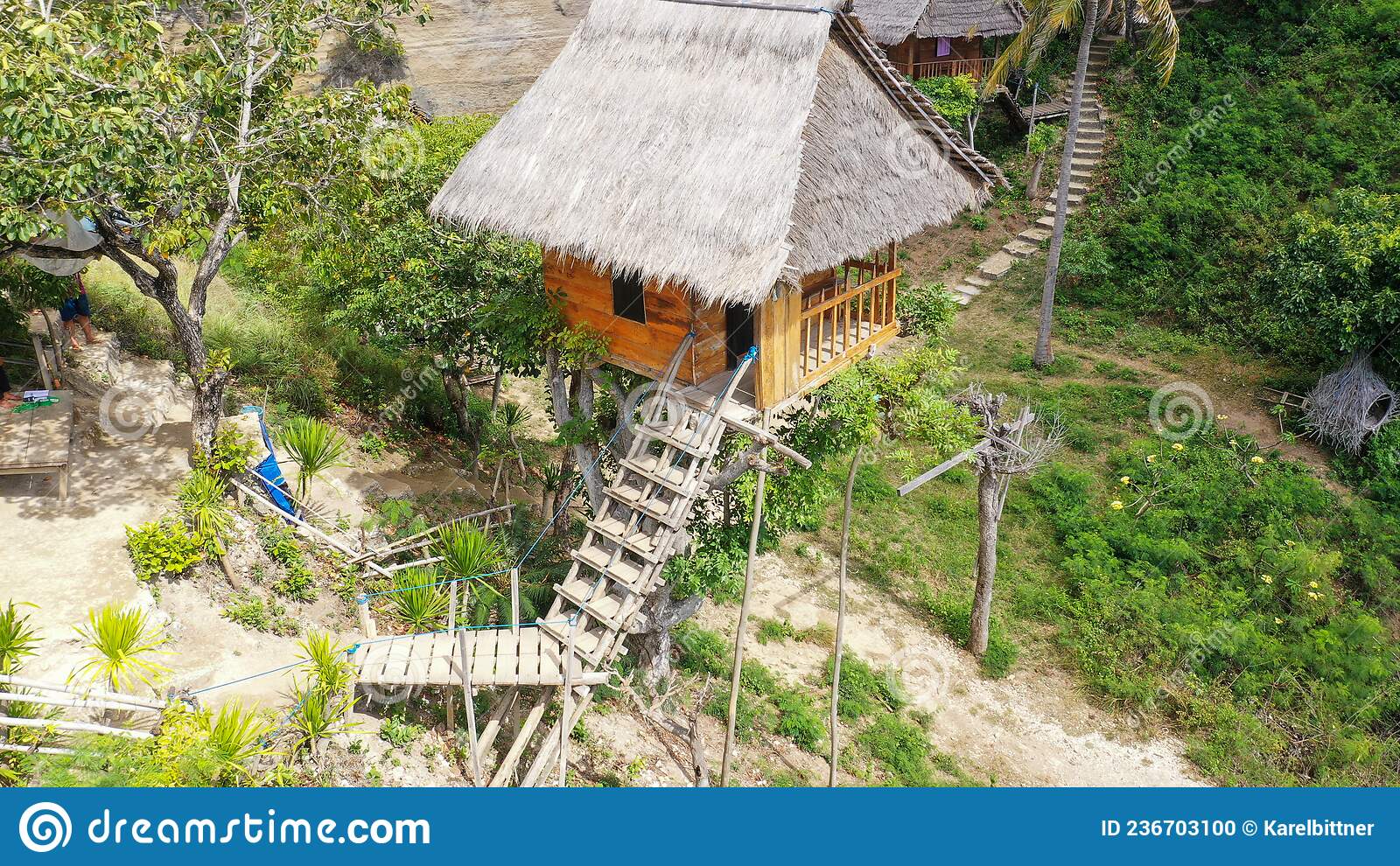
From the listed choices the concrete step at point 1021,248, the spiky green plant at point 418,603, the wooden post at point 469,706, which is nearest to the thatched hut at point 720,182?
the spiky green plant at point 418,603

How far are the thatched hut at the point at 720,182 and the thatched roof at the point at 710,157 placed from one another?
2 centimetres

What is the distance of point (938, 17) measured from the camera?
84.7 ft

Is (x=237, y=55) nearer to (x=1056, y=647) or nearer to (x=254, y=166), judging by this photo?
(x=254, y=166)

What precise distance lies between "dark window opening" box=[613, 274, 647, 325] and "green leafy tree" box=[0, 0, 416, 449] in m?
3.77

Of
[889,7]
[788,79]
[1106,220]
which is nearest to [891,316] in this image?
[788,79]

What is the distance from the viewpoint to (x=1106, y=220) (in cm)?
2292

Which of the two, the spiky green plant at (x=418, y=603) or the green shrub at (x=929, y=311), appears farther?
the green shrub at (x=929, y=311)

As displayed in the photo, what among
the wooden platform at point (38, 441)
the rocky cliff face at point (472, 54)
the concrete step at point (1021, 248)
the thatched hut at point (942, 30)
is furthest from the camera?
the rocky cliff face at point (472, 54)

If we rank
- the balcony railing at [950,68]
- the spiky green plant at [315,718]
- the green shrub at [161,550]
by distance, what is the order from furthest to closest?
the balcony railing at [950,68], the green shrub at [161,550], the spiky green plant at [315,718]

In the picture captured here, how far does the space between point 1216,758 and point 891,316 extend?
25.3 ft

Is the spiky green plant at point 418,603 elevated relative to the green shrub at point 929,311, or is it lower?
lower

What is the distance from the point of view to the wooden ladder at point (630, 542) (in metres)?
9.80

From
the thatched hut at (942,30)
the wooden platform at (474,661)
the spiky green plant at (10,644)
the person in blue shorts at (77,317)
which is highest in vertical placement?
the thatched hut at (942,30)

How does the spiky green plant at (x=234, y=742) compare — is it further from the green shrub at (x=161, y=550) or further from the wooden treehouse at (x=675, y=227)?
the green shrub at (x=161, y=550)
